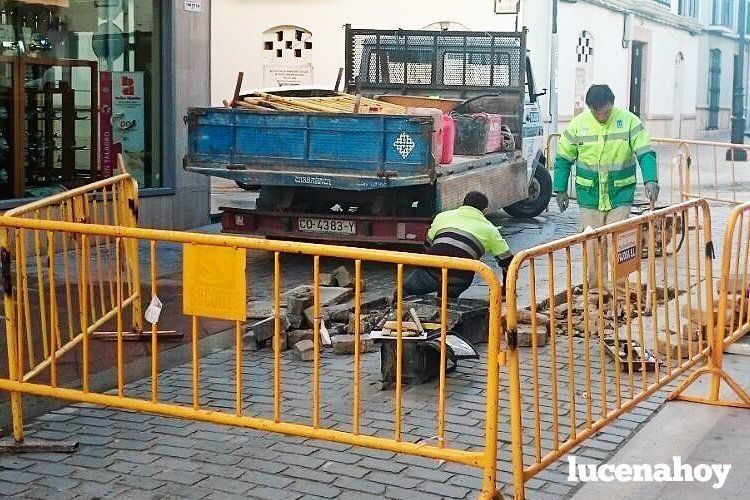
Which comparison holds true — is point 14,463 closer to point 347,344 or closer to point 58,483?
point 58,483

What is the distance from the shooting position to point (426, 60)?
13945mm

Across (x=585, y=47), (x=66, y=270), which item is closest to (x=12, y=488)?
(x=66, y=270)

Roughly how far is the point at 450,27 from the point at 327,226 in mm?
13181

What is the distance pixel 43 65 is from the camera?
1179cm

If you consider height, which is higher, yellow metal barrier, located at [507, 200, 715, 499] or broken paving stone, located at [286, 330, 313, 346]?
yellow metal barrier, located at [507, 200, 715, 499]

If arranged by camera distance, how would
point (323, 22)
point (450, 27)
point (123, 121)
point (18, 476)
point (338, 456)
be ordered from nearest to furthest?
point (18, 476) < point (338, 456) < point (123, 121) < point (450, 27) < point (323, 22)

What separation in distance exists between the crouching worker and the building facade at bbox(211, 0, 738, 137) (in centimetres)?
1532

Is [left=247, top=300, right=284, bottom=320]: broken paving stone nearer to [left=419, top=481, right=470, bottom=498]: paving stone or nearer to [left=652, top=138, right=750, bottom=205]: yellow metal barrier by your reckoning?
[left=419, top=481, right=470, bottom=498]: paving stone

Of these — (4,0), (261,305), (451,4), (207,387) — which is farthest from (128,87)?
(451,4)

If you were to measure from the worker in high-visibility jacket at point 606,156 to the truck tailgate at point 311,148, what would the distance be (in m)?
1.47

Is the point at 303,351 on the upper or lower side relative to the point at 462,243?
lower

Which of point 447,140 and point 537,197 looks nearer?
point 447,140

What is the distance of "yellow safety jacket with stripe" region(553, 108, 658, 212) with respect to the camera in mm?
9188

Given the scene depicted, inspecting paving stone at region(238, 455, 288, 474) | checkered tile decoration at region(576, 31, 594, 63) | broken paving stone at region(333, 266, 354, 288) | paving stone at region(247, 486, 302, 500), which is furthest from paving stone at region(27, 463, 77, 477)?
checkered tile decoration at region(576, 31, 594, 63)
